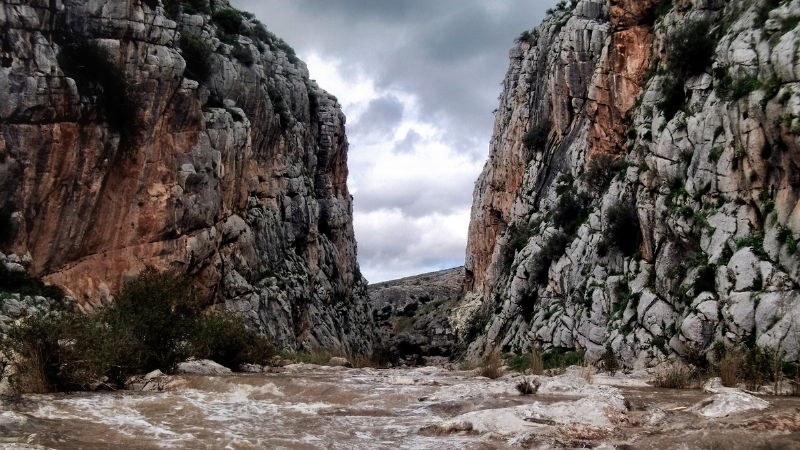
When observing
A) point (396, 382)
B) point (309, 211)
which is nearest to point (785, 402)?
point (396, 382)

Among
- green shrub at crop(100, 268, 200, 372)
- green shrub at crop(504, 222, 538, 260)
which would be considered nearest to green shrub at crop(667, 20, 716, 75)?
green shrub at crop(504, 222, 538, 260)

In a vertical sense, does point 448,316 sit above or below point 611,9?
below

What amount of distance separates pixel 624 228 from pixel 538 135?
22.7 m

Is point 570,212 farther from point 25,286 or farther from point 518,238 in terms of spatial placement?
point 25,286

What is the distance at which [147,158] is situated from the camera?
3203 centimetres

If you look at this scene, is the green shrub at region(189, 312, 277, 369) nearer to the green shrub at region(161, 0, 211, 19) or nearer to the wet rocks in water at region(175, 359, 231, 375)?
the wet rocks in water at region(175, 359, 231, 375)

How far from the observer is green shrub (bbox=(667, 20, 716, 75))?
26219 mm

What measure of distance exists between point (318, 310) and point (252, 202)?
36.3 feet

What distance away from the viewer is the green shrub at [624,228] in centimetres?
2769

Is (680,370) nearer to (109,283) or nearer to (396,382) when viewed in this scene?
(396,382)

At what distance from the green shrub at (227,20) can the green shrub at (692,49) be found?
32700 millimetres

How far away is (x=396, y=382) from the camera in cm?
1730

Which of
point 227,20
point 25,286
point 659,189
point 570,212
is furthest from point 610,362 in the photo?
point 227,20

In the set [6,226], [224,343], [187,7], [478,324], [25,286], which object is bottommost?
[224,343]
